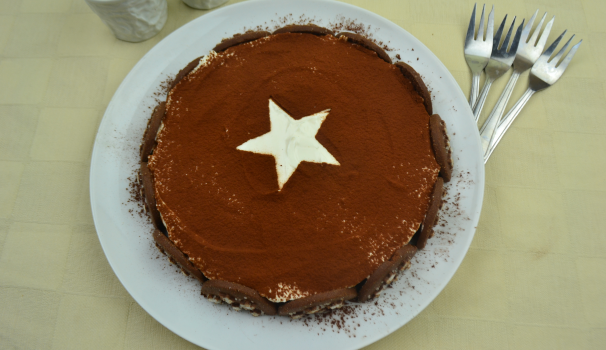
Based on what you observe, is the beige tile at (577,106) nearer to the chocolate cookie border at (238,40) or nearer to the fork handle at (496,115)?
the fork handle at (496,115)

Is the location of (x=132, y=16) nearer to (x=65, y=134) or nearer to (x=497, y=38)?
(x=65, y=134)

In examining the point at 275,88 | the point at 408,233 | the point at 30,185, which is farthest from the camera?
the point at 30,185

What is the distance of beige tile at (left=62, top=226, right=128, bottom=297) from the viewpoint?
6.18 feet

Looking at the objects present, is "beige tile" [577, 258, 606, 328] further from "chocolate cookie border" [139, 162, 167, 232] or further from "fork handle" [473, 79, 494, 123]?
"chocolate cookie border" [139, 162, 167, 232]

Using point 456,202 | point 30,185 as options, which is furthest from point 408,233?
point 30,185

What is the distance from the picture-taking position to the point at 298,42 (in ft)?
6.07

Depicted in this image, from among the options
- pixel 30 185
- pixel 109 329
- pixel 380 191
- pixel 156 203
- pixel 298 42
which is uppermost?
pixel 298 42

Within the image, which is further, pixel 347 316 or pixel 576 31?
pixel 576 31

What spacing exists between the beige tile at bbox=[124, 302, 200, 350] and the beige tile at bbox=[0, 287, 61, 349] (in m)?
0.41

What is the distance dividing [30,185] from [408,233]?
6.92 feet

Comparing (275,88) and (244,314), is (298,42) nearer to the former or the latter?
(275,88)

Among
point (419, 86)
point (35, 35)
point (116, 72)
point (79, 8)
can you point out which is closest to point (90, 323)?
point (116, 72)

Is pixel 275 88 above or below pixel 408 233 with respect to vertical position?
above

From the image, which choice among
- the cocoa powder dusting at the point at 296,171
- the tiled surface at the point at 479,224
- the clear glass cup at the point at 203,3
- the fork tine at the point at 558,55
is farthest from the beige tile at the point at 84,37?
the fork tine at the point at 558,55
